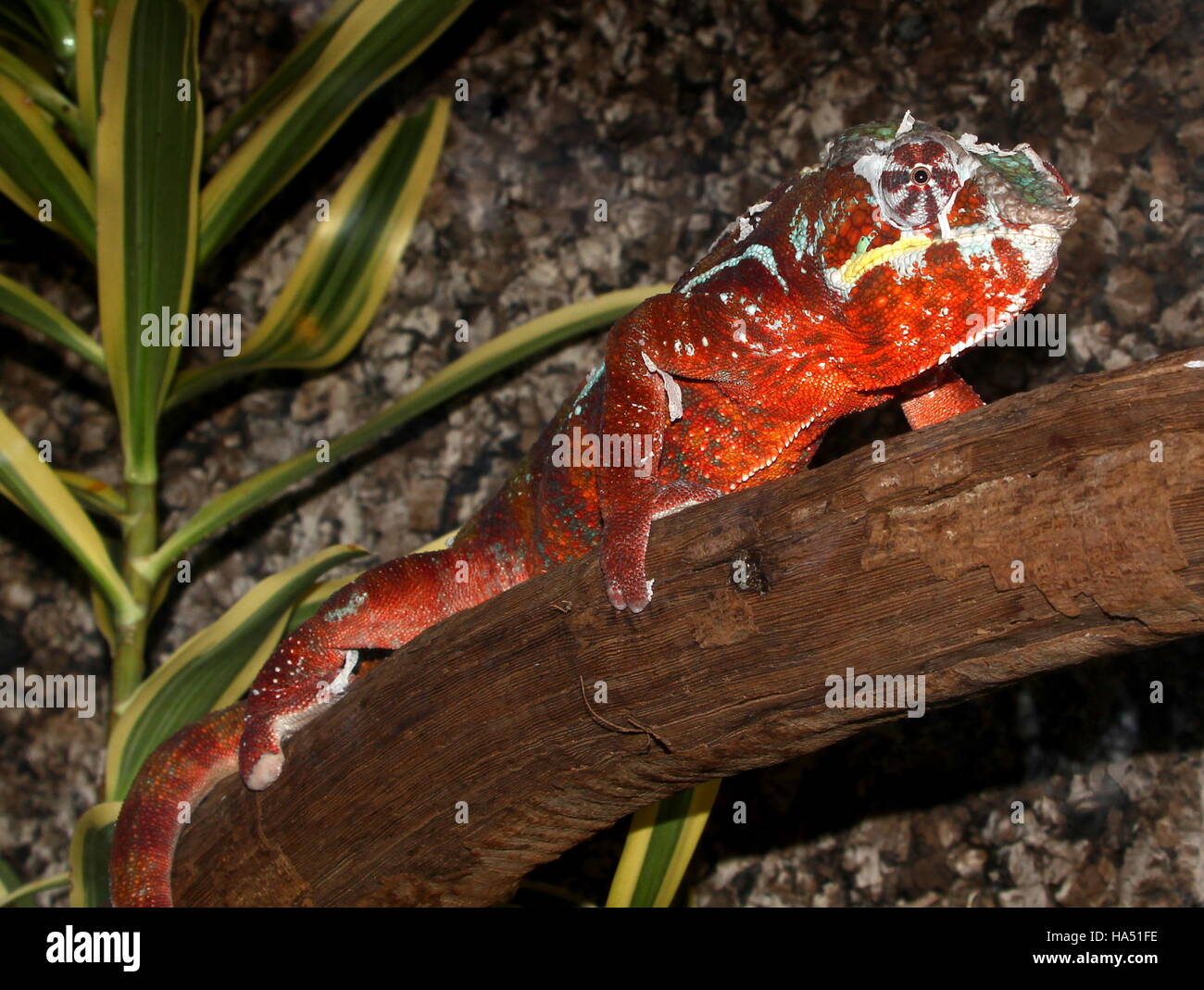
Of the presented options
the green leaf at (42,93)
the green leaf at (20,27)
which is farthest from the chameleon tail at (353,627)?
the green leaf at (20,27)

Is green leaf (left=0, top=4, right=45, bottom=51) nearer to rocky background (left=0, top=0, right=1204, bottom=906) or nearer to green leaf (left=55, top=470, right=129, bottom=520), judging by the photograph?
rocky background (left=0, top=0, right=1204, bottom=906)

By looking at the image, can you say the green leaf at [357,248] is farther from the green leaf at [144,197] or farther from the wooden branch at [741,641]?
the wooden branch at [741,641]

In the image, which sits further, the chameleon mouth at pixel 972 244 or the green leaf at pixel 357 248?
the green leaf at pixel 357 248

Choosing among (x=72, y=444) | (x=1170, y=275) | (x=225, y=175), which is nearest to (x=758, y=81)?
(x=1170, y=275)

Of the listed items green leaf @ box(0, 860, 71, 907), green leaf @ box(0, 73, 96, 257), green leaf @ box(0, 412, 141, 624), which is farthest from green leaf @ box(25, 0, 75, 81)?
green leaf @ box(0, 860, 71, 907)

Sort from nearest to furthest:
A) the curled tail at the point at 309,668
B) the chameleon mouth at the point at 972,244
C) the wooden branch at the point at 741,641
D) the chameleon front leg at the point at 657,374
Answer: the wooden branch at the point at 741,641 → the chameleon mouth at the point at 972,244 → the chameleon front leg at the point at 657,374 → the curled tail at the point at 309,668

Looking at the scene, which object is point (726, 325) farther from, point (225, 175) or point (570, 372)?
point (225, 175)

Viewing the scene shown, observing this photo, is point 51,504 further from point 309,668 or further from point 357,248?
point 357,248

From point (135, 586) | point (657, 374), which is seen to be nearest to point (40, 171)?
point (135, 586)
